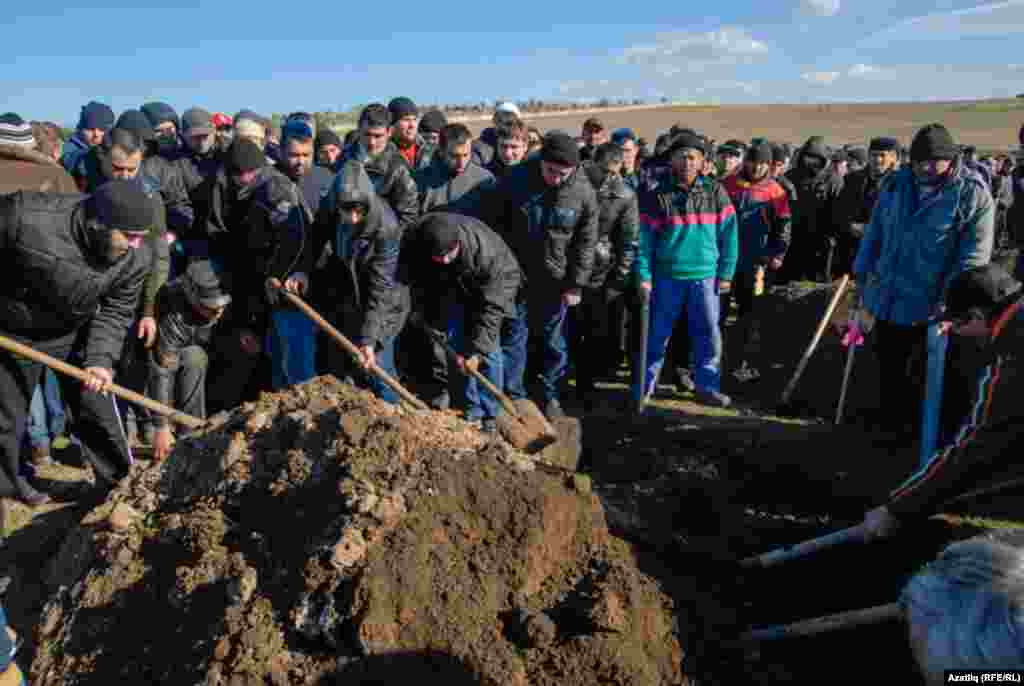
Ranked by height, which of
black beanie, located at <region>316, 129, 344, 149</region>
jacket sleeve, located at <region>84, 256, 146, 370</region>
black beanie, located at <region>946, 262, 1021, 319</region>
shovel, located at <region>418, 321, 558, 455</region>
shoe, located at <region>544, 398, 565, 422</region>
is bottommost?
shoe, located at <region>544, 398, 565, 422</region>

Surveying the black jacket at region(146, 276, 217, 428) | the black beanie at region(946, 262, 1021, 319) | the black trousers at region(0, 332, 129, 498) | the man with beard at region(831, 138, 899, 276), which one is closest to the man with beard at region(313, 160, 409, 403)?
the black jacket at region(146, 276, 217, 428)

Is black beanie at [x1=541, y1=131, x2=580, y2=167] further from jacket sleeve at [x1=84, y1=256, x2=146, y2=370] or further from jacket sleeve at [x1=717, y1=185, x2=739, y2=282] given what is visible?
jacket sleeve at [x1=84, y1=256, x2=146, y2=370]

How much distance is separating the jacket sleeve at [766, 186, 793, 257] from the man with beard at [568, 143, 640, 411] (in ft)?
6.06

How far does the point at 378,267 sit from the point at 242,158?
1.32 metres

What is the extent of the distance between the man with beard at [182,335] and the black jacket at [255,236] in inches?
11.2

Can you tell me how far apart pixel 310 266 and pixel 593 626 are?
3387mm

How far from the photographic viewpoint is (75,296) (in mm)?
3953

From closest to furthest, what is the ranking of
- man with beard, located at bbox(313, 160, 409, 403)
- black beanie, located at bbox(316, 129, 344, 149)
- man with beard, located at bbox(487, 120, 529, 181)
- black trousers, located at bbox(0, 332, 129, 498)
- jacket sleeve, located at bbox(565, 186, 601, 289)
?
black trousers, located at bbox(0, 332, 129, 498), man with beard, located at bbox(313, 160, 409, 403), jacket sleeve, located at bbox(565, 186, 601, 289), man with beard, located at bbox(487, 120, 529, 181), black beanie, located at bbox(316, 129, 344, 149)

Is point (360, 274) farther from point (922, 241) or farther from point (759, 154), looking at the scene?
point (759, 154)

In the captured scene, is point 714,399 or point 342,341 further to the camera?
point 714,399

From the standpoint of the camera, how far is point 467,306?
5625mm

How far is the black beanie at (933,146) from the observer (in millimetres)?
4863

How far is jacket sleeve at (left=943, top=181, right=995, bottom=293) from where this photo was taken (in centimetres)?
488

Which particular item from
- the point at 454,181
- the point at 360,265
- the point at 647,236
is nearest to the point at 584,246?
the point at 647,236
